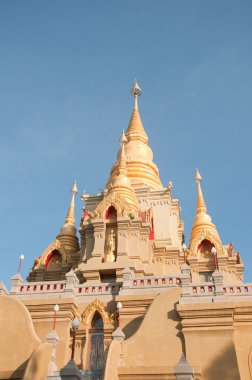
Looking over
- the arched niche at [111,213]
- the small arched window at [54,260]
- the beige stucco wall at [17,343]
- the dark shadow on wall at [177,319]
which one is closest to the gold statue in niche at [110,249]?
the arched niche at [111,213]

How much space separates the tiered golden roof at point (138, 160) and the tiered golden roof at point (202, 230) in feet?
12.4

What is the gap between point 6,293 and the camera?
64.1ft

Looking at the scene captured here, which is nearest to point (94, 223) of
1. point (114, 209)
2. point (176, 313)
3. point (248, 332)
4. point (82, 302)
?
point (114, 209)

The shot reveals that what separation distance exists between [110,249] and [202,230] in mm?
8659

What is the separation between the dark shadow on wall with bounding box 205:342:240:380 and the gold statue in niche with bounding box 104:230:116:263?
9.33 m

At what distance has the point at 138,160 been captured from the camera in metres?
34.1

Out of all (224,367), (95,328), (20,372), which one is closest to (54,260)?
(95,328)

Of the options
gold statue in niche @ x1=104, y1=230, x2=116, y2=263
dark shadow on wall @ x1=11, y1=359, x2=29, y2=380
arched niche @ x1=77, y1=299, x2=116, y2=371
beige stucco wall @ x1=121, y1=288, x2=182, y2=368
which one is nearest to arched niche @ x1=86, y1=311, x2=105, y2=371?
arched niche @ x1=77, y1=299, x2=116, y2=371

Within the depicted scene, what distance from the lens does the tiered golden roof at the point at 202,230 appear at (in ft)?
94.9

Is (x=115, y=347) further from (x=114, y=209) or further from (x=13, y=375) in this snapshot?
(x=114, y=209)

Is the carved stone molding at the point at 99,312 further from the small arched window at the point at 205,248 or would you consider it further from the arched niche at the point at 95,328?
the small arched window at the point at 205,248

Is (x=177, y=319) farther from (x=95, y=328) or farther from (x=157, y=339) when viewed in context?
(x=95, y=328)

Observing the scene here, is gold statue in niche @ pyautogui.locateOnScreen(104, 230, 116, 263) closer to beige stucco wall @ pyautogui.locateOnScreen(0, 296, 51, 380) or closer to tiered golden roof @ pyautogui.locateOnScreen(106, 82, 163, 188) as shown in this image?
tiered golden roof @ pyautogui.locateOnScreen(106, 82, 163, 188)

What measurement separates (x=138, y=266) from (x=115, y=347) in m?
7.93
